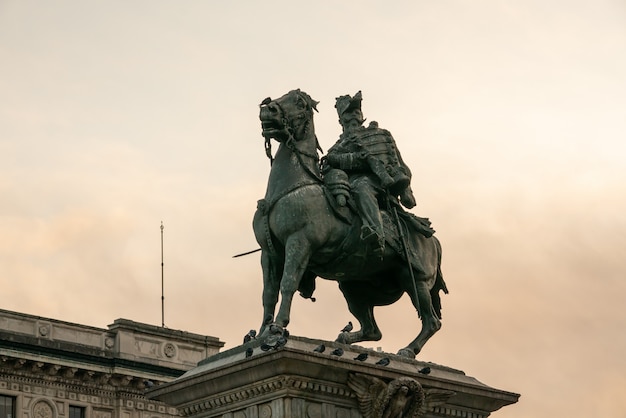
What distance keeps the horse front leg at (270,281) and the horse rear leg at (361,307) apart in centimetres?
175

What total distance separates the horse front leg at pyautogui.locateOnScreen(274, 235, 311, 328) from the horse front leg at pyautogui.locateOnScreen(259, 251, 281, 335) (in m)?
0.54

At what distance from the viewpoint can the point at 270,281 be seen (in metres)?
21.0

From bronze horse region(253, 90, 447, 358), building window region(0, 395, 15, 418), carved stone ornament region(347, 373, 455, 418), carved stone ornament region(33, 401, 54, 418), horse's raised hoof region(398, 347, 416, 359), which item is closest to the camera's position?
carved stone ornament region(347, 373, 455, 418)

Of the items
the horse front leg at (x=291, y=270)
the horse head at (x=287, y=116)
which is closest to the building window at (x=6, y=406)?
the horse head at (x=287, y=116)

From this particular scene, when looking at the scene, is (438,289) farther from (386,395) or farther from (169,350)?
(169,350)

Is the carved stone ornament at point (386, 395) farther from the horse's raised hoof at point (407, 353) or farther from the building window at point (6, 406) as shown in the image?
the building window at point (6, 406)

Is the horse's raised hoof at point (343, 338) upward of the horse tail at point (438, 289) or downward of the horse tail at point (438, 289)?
downward

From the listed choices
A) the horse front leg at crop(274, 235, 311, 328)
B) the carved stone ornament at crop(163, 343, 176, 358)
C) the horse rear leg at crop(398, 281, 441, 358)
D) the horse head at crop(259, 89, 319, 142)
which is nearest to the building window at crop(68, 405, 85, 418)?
the carved stone ornament at crop(163, 343, 176, 358)

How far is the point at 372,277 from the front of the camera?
72.3 ft

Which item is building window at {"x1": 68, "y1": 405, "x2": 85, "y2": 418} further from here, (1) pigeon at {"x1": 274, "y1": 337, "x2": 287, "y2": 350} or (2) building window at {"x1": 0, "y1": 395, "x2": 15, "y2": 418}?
(1) pigeon at {"x1": 274, "y1": 337, "x2": 287, "y2": 350}

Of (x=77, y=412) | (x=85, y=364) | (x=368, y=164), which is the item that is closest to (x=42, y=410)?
(x=77, y=412)

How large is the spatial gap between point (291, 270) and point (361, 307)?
245 cm

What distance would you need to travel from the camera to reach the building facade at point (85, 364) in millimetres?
56938

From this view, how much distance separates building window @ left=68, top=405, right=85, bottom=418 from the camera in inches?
2324
